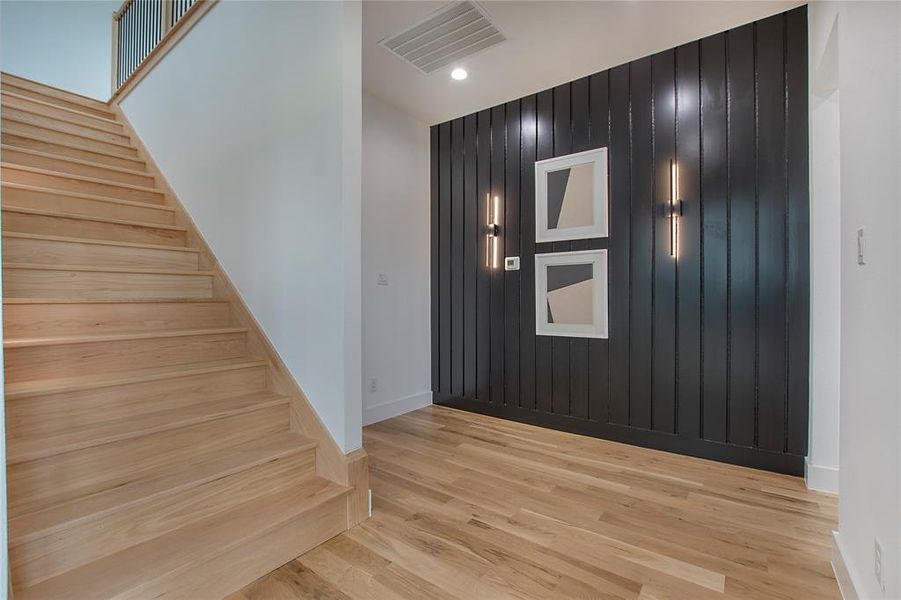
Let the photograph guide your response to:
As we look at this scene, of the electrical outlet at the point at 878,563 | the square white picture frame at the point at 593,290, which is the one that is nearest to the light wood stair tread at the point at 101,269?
the square white picture frame at the point at 593,290

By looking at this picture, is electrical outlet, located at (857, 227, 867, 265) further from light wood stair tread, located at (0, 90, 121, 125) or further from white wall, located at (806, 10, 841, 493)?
light wood stair tread, located at (0, 90, 121, 125)

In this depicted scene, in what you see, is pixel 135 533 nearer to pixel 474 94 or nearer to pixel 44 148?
pixel 44 148

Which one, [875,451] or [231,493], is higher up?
[875,451]

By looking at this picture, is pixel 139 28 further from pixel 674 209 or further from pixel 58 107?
pixel 674 209

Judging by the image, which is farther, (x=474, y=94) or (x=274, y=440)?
(x=474, y=94)

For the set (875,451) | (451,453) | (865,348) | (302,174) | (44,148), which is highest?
(44,148)

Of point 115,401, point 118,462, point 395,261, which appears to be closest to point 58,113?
point 395,261

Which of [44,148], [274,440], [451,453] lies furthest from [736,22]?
[44,148]

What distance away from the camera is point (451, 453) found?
265 centimetres

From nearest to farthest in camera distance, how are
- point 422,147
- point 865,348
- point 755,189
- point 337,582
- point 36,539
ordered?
point 36,539 < point 865,348 < point 337,582 < point 755,189 < point 422,147

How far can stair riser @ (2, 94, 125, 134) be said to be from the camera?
2930mm

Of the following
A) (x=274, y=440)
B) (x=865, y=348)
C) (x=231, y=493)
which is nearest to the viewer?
(x=865, y=348)

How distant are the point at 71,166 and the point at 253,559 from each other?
2926 mm

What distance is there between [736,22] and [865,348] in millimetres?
2155
